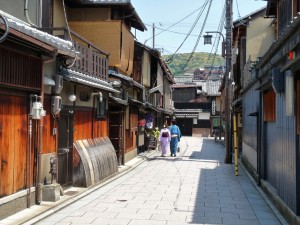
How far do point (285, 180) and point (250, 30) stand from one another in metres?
16.8

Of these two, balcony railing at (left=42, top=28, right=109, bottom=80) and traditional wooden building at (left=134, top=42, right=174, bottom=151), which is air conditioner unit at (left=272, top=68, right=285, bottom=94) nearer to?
balcony railing at (left=42, top=28, right=109, bottom=80)

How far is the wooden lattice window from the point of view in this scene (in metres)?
11.6

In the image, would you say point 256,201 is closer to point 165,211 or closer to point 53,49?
point 165,211

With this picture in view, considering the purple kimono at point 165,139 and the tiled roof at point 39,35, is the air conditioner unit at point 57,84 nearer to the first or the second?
the tiled roof at point 39,35

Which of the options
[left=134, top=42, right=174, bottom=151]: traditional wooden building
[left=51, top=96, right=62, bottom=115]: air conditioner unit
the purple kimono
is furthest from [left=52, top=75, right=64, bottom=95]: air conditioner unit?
the purple kimono

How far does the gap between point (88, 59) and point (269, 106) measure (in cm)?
654

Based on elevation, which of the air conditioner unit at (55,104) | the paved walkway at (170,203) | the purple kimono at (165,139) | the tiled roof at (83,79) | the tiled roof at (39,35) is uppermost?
the tiled roof at (39,35)

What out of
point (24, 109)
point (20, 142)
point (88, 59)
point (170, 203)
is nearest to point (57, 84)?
point (24, 109)

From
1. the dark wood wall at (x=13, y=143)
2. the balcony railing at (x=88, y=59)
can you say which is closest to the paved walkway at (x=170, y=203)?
the dark wood wall at (x=13, y=143)

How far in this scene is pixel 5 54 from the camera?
868cm

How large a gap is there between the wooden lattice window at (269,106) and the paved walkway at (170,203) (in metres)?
2.50

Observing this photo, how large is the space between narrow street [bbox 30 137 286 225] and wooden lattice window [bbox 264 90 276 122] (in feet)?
8.19

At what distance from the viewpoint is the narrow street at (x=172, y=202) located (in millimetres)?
9375

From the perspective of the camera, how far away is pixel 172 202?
11391 millimetres
